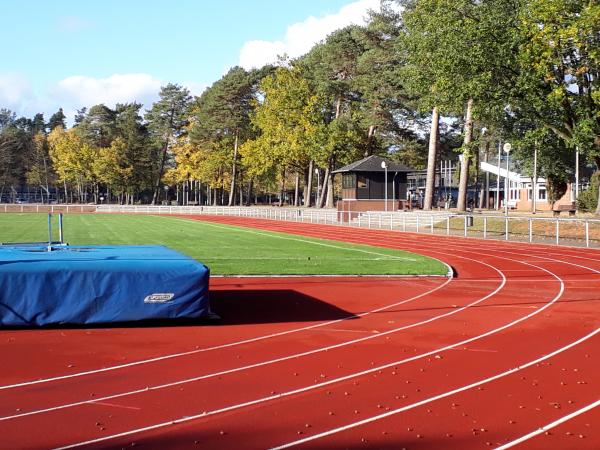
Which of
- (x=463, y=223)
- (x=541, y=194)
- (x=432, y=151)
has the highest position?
(x=432, y=151)

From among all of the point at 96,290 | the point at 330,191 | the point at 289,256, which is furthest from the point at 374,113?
the point at 96,290

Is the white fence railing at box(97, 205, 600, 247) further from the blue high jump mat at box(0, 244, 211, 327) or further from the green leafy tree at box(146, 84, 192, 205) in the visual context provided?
the green leafy tree at box(146, 84, 192, 205)

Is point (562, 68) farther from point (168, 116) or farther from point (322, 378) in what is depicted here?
point (168, 116)

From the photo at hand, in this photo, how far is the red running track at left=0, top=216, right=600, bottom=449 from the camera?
598 centimetres

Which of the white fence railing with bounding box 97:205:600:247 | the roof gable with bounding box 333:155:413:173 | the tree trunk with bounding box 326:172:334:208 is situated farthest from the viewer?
the tree trunk with bounding box 326:172:334:208

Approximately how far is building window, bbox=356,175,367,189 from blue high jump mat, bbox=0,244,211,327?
140 ft

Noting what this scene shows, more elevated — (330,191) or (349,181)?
(349,181)

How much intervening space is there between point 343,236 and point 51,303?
25043mm

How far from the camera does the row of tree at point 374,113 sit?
98.6 ft

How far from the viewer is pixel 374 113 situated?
58.3 m

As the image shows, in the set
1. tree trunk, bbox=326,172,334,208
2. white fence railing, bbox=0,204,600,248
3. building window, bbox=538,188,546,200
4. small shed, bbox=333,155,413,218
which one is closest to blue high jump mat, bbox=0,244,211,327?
white fence railing, bbox=0,204,600,248

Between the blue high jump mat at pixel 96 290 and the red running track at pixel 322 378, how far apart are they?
32cm

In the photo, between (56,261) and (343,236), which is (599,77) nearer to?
(343,236)

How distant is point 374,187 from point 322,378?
152ft
